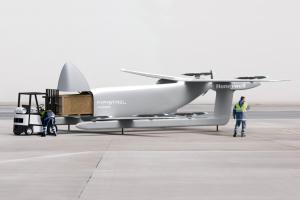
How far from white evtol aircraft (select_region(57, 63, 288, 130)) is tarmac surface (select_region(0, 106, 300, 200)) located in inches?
268

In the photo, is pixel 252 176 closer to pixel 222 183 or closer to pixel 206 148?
pixel 222 183

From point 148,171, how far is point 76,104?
15667 mm

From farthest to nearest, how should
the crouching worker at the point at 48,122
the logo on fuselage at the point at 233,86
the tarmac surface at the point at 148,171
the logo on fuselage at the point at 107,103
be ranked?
the logo on fuselage at the point at 233,86, the logo on fuselage at the point at 107,103, the crouching worker at the point at 48,122, the tarmac surface at the point at 148,171

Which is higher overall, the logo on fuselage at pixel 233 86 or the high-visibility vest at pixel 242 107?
the logo on fuselage at pixel 233 86

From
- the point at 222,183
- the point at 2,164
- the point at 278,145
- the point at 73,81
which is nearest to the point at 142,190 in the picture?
the point at 222,183

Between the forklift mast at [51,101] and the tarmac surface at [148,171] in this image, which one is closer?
the tarmac surface at [148,171]

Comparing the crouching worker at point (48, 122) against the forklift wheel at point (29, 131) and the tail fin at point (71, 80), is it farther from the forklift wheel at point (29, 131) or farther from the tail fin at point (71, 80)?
the tail fin at point (71, 80)

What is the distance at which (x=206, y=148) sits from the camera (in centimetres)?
2084

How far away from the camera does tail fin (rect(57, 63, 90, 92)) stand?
29078 mm

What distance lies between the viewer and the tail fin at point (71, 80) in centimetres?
2908

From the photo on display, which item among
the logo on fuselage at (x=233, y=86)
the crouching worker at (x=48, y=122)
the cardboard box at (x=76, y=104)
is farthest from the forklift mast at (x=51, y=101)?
the logo on fuselage at (x=233, y=86)

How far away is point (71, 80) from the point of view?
2911 cm

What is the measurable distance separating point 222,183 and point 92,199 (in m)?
3.15

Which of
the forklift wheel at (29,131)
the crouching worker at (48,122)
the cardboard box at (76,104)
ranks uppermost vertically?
the cardboard box at (76,104)
